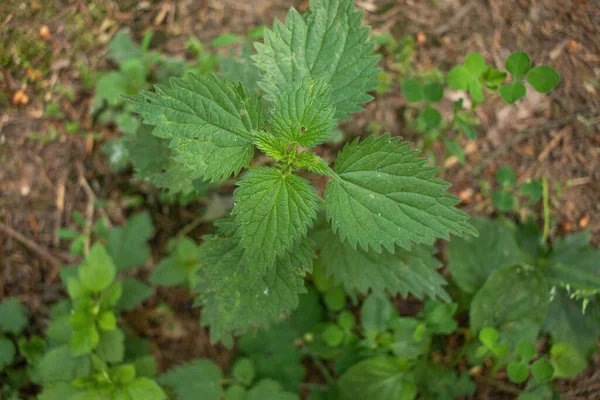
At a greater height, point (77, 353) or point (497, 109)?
point (497, 109)

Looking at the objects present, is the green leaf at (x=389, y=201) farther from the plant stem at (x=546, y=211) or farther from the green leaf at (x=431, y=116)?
the plant stem at (x=546, y=211)

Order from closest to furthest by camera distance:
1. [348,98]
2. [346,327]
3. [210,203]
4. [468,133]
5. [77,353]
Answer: [348,98] → [77,353] → [468,133] → [346,327] → [210,203]

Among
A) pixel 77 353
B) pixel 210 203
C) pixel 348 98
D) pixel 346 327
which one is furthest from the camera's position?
pixel 210 203

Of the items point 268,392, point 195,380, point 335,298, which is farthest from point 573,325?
point 195,380

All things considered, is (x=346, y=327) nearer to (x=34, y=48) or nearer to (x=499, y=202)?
(x=499, y=202)

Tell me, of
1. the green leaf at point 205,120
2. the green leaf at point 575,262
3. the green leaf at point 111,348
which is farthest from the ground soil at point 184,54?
the green leaf at point 205,120

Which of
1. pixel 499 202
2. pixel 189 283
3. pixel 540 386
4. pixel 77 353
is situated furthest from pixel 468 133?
pixel 77 353

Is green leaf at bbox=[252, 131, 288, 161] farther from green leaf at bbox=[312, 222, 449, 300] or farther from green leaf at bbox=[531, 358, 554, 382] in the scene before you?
green leaf at bbox=[531, 358, 554, 382]
